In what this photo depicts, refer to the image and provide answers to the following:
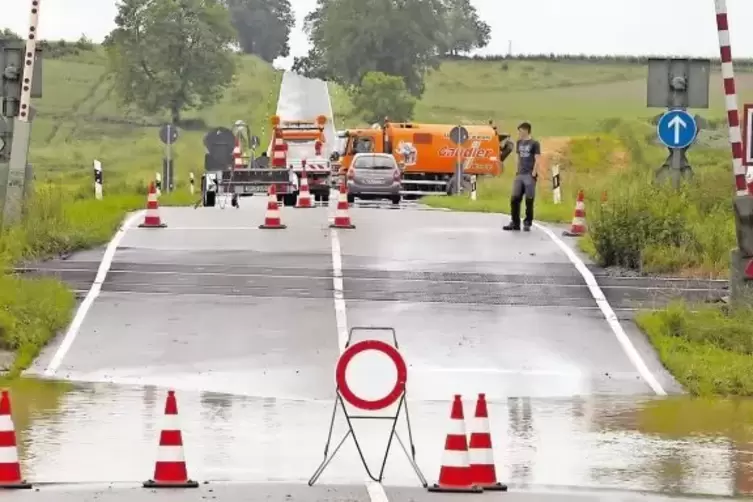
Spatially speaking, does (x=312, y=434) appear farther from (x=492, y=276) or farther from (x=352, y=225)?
(x=352, y=225)

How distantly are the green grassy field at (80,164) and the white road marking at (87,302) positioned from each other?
0.15 meters

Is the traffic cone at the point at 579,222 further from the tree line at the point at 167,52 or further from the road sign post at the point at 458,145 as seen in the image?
the tree line at the point at 167,52

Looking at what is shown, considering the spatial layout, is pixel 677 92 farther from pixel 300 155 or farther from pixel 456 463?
pixel 300 155

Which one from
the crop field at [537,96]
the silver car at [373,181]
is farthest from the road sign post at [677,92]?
the crop field at [537,96]

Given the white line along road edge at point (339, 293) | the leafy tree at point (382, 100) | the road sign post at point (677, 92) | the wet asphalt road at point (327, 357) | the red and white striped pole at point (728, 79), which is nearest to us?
the wet asphalt road at point (327, 357)

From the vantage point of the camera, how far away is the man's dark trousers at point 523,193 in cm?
2792

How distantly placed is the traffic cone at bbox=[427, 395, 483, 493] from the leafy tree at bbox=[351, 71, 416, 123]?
327 ft

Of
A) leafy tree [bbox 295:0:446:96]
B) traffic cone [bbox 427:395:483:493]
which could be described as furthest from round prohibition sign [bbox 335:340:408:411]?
leafy tree [bbox 295:0:446:96]

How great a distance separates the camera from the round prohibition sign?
11.4m

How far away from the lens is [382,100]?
4414 inches

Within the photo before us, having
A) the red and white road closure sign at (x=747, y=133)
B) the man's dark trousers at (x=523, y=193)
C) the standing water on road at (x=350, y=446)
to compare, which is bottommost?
the standing water on road at (x=350, y=446)

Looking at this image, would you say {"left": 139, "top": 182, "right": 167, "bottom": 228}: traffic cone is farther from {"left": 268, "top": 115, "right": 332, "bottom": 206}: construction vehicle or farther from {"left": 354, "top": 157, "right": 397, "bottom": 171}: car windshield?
{"left": 354, "top": 157, "right": 397, "bottom": 171}: car windshield

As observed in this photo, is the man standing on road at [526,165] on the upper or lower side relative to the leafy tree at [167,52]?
lower

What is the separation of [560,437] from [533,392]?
2629mm
